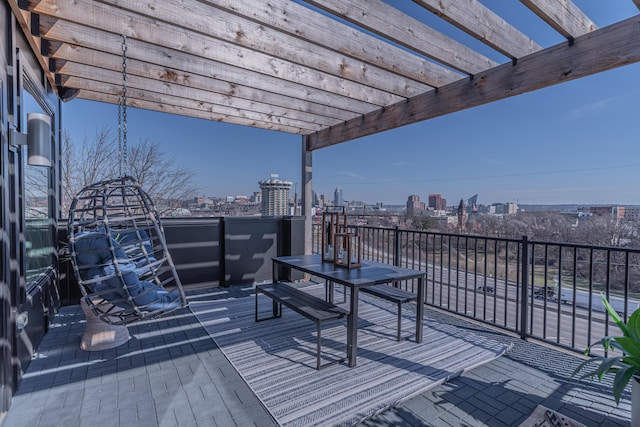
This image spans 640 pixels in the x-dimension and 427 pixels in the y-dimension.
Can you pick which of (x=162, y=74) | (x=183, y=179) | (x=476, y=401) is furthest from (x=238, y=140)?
(x=476, y=401)

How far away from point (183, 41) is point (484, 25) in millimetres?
2328

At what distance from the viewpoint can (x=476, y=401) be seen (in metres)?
1.96

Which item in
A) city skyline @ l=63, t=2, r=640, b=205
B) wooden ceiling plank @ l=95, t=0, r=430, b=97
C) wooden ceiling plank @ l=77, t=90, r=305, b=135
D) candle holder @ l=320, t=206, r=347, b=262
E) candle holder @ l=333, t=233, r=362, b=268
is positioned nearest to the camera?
wooden ceiling plank @ l=95, t=0, r=430, b=97

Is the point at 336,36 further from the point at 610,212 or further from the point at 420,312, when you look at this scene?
the point at 610,212

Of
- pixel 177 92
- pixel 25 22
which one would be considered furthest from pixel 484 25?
pixel 25 22

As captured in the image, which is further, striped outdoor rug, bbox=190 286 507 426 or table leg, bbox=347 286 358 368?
table leg, bbox=347 286 358 368

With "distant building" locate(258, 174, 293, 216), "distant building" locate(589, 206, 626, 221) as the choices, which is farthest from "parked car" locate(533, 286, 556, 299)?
"distant building" locate(258, 174, 293, 216)

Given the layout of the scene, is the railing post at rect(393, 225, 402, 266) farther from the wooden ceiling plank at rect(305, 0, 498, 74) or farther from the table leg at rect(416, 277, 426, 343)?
the wooden ceiling plank at rect(305, 0, 498, 74)

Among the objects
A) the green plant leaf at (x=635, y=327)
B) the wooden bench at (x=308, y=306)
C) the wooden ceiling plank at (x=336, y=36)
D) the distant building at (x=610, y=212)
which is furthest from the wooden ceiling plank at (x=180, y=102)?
the distant building at (x=610, y=212)

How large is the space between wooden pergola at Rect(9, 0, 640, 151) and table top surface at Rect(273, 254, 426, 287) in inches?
70.7

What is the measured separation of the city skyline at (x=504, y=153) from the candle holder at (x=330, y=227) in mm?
8233

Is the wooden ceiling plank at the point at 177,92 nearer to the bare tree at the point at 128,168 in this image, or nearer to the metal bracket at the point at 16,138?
the metal bracket at the point at 16,138

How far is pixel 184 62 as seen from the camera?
2.88 metres

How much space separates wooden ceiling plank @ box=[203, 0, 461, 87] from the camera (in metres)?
2.18
